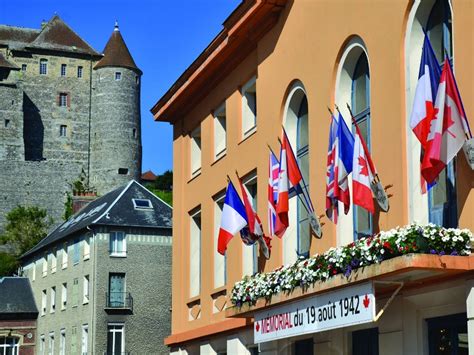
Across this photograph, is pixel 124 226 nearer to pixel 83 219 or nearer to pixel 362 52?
pixel 83 219

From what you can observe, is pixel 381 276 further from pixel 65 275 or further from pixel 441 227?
pixel 65 275

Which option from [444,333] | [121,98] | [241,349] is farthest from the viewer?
[121,98]

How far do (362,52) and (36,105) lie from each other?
106086 millimetres

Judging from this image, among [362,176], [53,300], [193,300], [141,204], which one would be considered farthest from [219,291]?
[53,300]

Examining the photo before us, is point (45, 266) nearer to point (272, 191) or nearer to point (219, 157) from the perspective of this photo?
point (219, 157)

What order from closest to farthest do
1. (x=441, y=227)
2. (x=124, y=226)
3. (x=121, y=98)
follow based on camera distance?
(x=441, y=227) < (x=124, y=226) < (x=121, y=98)

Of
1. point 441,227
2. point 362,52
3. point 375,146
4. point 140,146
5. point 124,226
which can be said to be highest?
point 140,146

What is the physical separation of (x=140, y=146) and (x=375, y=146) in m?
102

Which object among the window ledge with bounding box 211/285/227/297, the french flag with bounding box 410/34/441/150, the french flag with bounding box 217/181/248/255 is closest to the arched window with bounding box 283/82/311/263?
the french flag with bounding box 217/181/248/255

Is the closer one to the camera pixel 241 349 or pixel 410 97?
pixel 410 97

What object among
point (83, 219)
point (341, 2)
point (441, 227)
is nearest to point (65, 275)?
point (83, 219)

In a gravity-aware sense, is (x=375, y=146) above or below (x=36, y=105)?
below

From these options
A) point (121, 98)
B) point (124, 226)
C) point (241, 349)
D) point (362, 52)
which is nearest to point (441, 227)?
point (362, 52)

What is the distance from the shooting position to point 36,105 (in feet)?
393
